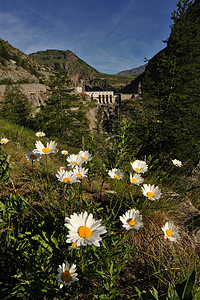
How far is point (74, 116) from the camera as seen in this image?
15.6 meters

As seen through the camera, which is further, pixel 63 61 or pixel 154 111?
pixel 63 61

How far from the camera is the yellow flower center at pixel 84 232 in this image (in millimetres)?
879

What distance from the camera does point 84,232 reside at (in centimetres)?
89

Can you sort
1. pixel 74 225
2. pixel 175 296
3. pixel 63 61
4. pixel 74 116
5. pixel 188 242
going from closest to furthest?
1. pixel 175 296
2. pixel 74 225
3. pixel 188 242
4. pixel 74 116
5. pixel 63 61

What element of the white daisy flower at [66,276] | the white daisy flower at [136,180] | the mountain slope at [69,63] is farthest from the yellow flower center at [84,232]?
the mountain slope at [69,63]

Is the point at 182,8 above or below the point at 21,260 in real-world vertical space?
above

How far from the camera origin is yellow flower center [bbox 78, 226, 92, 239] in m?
0.88

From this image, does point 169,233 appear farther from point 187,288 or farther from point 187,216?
point 187,216

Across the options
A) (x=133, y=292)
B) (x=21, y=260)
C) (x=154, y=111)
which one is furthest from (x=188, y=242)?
(x=154, y=111)

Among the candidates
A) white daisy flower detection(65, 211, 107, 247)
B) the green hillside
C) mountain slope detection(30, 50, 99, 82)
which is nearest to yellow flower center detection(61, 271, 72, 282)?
white daisy flower detection(65, 211, 107, 247)

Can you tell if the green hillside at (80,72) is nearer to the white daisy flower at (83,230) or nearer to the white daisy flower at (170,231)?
the white daisy flower at (170,231)

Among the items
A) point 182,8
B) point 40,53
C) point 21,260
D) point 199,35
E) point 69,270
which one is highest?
point 40,53

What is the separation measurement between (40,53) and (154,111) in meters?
221

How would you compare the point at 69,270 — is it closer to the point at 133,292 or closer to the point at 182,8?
the point at 133,292
